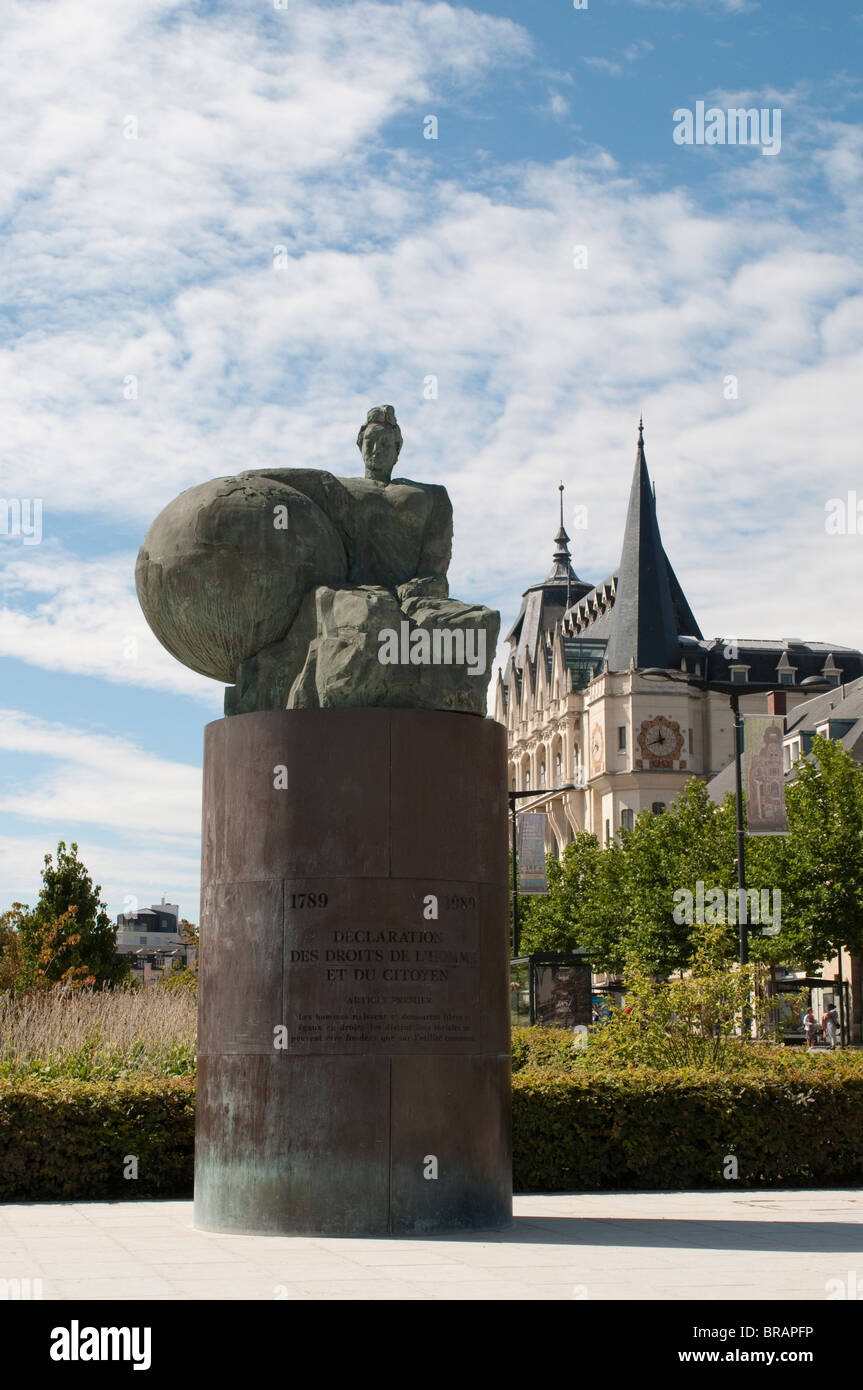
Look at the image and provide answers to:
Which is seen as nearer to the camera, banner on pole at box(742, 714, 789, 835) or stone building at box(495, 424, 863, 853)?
banner on pole at box(742, 714, 789, 835)

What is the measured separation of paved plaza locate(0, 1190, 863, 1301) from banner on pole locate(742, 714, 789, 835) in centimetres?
2121

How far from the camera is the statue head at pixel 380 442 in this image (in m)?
12.6

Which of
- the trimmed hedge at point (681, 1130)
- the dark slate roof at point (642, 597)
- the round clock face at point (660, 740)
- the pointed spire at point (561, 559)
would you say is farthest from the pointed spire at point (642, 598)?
the trimmed hedge at point (681, 1130)

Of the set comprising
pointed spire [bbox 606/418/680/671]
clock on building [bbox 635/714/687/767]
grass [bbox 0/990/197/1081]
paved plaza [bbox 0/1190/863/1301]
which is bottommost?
paved plaza [bbox 0/1190/863/1301]

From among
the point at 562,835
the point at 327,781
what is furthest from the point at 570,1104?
the point at 562,835

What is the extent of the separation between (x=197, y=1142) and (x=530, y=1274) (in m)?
3.31

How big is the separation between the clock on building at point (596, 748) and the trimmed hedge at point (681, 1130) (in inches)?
3220

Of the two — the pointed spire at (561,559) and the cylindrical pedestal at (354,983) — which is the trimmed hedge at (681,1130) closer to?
the cylindrical pedestal at (354,983)

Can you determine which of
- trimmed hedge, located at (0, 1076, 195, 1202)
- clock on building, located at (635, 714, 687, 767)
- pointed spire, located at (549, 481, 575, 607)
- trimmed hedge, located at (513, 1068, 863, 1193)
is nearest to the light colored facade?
clock on building, located at (635, 714, 687, 767)

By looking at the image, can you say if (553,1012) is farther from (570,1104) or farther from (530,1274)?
(530,1274)

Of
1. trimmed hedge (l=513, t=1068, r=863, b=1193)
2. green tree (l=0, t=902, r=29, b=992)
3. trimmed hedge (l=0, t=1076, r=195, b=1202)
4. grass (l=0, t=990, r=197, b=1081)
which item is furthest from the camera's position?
green tree (l=0, t=902, r=29, b=992)

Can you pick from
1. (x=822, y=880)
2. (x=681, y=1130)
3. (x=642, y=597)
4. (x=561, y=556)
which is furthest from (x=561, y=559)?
(x=681, y=1130)

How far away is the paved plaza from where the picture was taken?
7.97 metres

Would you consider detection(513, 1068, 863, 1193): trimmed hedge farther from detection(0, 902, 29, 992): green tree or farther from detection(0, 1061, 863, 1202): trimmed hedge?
detection(0, 902, 29, 992): green tree
